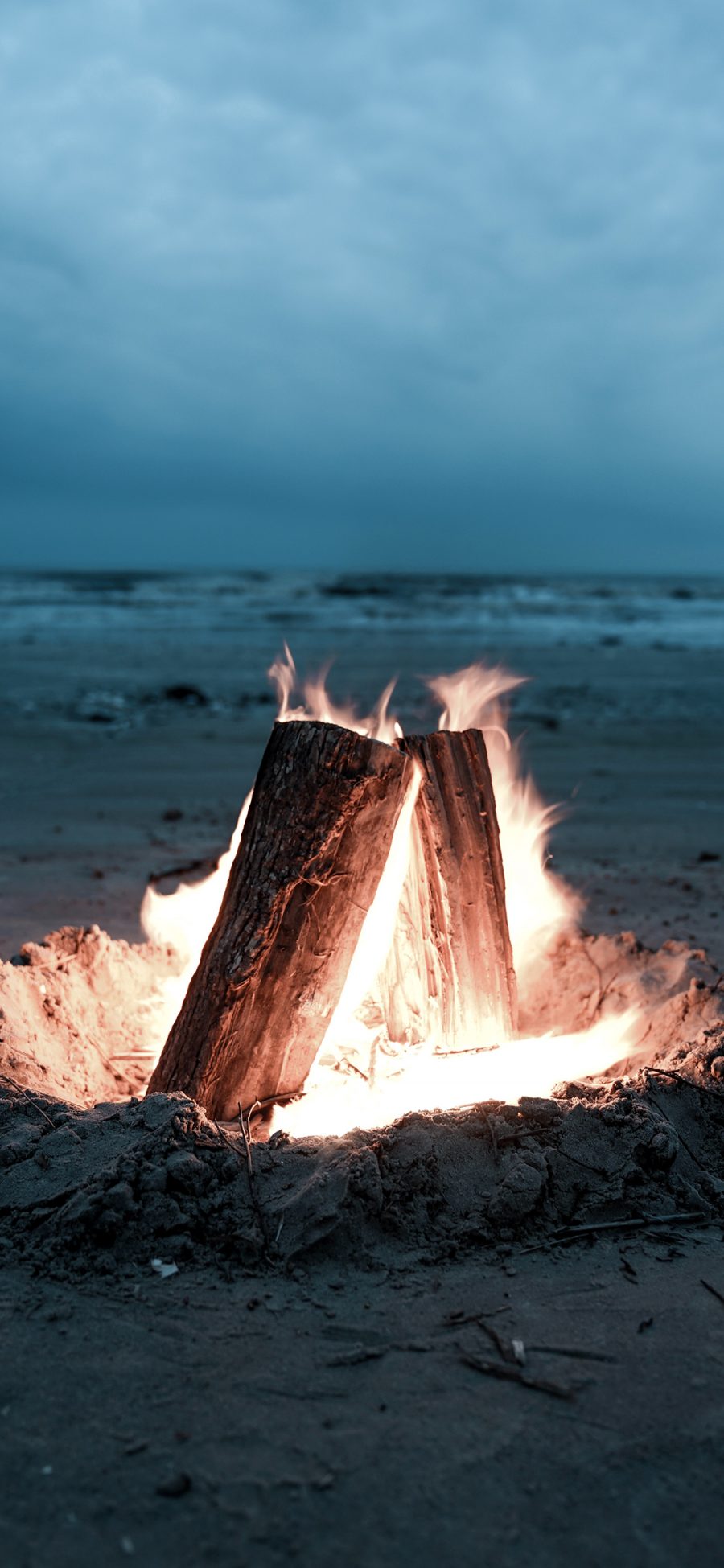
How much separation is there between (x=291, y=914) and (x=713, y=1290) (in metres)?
1.44

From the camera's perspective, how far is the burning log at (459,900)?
10.3 ft

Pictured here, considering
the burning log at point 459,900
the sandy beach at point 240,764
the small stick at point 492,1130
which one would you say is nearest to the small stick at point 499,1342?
the small stick at point 492,1130

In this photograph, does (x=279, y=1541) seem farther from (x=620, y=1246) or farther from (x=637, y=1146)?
(x=637, y=1146)

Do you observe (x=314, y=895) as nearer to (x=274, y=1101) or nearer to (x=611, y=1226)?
(x=274, y=1101)

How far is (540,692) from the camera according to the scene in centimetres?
1505

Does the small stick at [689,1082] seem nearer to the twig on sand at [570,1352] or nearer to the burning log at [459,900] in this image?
the burning log at [459,900]

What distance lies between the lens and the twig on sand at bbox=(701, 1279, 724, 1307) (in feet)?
6.73

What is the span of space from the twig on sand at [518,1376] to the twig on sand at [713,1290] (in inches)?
17.6

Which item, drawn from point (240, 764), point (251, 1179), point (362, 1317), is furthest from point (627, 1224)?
point (240, 764)

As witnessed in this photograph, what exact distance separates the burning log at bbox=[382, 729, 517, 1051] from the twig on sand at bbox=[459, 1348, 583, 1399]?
1407 millimetres

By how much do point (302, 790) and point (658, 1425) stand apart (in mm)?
1756

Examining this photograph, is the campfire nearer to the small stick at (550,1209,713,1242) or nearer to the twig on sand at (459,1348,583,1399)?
the small stick at (550,1209,713,1242)

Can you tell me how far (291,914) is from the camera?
9.42 ft

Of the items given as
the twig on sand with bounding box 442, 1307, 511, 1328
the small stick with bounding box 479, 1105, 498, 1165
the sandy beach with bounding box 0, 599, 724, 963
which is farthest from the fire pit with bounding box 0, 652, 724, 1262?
the sandy beach with bounding box 0, 599, 724, 963
